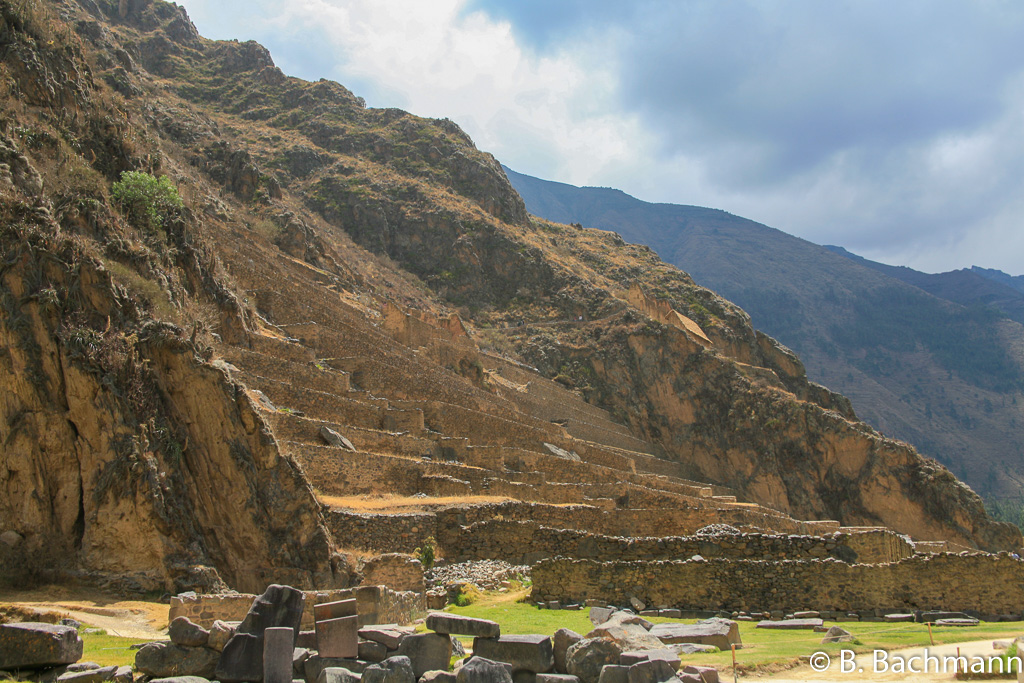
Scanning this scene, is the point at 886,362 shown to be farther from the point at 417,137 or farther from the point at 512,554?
the point at 512,554

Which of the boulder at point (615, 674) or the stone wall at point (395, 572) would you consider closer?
the boulder at point (615, 674)

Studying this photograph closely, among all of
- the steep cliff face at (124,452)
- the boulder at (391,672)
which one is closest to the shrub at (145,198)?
the steep cliff face at (124,452)

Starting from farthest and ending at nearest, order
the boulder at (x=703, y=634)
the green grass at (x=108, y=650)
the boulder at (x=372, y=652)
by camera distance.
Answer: the boulder at (x=703, y=634), the green grass at (x=108, y=650), the boulder at (x=372, y=652)

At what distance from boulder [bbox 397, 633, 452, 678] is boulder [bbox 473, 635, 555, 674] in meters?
0.41

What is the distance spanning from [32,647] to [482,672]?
16.8 feet

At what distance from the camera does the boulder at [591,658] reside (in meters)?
9.14

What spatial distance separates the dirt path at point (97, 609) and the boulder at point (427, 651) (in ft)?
16.0

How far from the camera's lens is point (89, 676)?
9.04 m

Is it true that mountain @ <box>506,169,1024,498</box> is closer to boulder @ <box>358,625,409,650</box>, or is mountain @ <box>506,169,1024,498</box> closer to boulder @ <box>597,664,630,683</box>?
boulder @ <box>597,664,630,683</box>

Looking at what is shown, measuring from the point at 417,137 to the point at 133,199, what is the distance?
81776mm

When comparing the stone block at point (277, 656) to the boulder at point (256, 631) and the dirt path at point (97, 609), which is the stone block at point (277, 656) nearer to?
the boulder at point (256, 631)

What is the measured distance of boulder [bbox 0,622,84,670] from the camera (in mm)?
9180

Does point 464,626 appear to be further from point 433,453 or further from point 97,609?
point 433,453

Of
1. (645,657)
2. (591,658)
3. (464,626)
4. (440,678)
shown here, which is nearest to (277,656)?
(440,678)
